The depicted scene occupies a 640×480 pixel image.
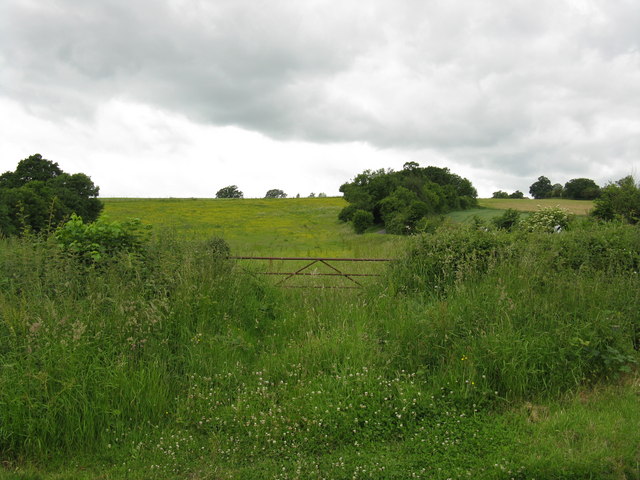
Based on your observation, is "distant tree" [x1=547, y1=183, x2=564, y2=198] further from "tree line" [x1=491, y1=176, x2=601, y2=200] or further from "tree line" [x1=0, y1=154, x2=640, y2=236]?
"tree line" [x1=0, y1=154, x2=640, y2=236]

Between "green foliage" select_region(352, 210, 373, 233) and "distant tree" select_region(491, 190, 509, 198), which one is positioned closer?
"green foliage" select_region(352, 210, 373, 233)

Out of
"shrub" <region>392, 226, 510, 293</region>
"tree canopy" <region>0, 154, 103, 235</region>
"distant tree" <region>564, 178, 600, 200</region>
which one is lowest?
"shrub" <region>392, 226, 510, 293</region>

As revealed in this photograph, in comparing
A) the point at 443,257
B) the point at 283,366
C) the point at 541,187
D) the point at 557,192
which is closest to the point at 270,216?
the point at 443,257

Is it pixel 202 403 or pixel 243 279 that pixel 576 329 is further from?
pixel 243 279

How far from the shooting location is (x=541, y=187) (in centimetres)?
8469

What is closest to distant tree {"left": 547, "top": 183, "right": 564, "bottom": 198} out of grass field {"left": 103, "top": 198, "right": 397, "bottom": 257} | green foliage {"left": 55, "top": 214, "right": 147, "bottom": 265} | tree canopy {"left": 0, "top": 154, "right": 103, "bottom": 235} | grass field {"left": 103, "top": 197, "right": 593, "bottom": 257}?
grass field {"left": 103, "top": 197, "right": 593, "bottom": 257}

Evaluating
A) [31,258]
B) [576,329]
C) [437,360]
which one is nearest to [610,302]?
[576,329]

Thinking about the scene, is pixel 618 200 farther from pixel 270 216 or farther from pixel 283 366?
pixel 270 216

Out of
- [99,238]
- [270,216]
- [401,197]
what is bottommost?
[99,238]

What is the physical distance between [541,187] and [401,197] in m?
58.6

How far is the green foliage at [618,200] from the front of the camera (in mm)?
24266

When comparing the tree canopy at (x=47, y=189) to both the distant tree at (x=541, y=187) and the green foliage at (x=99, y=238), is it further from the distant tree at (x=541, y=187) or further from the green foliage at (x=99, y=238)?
the distant tree at (x=541, y=187)

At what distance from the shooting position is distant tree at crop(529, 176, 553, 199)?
83.0 metres

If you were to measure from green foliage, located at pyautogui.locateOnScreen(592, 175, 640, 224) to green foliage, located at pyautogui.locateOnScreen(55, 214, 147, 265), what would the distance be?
25.5 m
